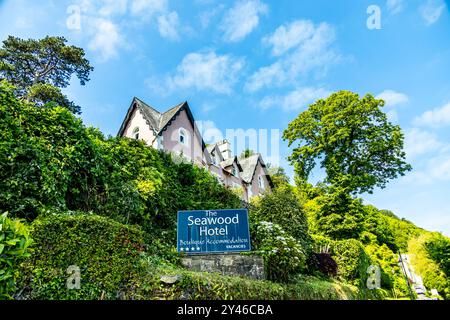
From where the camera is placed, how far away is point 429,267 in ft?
59.6

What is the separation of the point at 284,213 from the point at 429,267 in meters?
12.2

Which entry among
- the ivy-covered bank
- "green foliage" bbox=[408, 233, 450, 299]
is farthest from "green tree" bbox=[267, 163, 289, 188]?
the ivy-covered bank

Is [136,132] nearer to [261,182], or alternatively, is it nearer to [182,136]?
[182,136]

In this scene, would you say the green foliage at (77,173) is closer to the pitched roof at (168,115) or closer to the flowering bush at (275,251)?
the flowering bush at (275,251)

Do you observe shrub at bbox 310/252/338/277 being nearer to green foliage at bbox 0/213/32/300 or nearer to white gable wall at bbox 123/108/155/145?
green foliage at bbox 0/213/32/300

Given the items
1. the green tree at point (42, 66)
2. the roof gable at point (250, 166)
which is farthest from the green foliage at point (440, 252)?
the green tree at point (42, 66)

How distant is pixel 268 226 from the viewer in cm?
962

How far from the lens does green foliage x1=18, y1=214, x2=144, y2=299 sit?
168 inches

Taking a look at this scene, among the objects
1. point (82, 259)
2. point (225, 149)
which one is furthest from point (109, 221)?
point (225, 149)

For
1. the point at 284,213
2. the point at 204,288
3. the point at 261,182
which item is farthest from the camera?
the point at 261,182

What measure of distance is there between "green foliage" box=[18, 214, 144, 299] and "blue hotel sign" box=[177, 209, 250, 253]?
2873 mm
